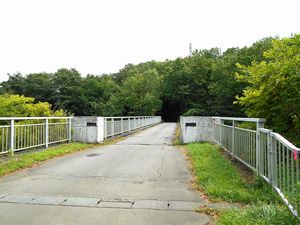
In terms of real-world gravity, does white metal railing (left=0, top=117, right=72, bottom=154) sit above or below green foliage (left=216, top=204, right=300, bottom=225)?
above

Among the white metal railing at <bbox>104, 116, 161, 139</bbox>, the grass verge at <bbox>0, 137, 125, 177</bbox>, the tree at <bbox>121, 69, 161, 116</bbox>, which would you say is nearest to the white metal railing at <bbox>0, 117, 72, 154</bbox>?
the grass verge at <bbox>0, 137, 125, 177</bbox>

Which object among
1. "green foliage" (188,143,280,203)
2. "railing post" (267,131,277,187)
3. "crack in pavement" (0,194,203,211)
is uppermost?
"railing post" (267,131,277,187)

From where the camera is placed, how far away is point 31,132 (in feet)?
35.5

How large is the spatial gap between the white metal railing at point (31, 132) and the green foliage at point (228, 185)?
557 centimetres

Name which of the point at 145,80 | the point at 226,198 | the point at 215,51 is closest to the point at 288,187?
the point at 226,198

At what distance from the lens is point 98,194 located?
224 inches

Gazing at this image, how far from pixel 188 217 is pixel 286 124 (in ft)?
12.5

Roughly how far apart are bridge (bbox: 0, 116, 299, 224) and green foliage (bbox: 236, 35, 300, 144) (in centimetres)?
53

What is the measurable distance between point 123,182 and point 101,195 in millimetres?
1119

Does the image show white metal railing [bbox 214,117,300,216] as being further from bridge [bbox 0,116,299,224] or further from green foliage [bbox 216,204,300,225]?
green foliage [bbox 216,204,300,225]

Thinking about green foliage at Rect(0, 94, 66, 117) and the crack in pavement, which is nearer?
the crack in pavement

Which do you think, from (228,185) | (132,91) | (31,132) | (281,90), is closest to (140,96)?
(132,91)

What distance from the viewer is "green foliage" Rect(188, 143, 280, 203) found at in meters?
5.16

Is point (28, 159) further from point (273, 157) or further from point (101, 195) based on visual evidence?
point (273, 157)
